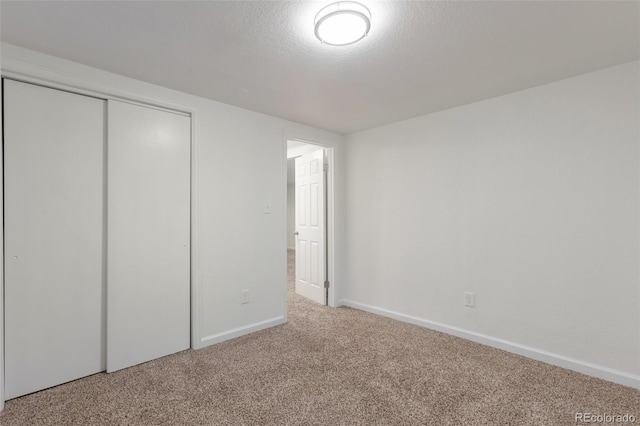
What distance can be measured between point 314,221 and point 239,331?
1.69 m

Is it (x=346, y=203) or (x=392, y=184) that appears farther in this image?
(x=346, y=203)

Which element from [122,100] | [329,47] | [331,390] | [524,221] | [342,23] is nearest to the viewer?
[342,23]

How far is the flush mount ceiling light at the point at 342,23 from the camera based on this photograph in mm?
1521

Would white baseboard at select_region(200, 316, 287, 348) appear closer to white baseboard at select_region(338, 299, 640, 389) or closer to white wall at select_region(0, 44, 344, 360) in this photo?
white wall at select_region(0, 44, 344, 360)

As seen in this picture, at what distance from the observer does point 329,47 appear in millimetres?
1916

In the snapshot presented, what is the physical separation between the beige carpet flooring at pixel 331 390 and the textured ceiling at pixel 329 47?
7.14 feet

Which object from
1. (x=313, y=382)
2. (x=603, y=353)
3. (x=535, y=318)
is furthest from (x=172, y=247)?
(x=603, y=353)

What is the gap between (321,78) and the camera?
2.34 meters

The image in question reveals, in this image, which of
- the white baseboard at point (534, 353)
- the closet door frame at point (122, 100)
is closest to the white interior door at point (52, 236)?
the closet door frame at point (122, 100)

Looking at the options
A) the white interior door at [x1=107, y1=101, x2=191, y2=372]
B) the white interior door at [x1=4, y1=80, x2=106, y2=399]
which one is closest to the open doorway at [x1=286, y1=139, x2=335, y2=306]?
the white interior door at [x1=107, y1=101, x2=191, y2=372]

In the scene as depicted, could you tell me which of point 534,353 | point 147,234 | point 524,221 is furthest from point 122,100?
point 534,353

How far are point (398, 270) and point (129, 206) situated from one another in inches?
105

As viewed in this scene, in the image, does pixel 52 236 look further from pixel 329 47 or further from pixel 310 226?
pixel 310 226

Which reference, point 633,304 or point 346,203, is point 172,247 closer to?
point 346,203
